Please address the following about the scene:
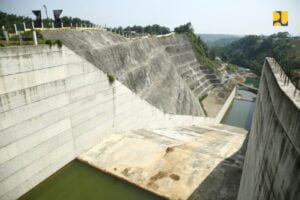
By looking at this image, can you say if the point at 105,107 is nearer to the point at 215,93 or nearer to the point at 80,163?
the point at 80,163

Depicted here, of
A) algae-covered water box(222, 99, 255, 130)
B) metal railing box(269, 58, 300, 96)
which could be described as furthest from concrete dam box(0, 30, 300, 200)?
algae-covered water box(222, 99, 255, 130)

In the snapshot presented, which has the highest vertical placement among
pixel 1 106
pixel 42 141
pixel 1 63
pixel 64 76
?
pixel 1 63

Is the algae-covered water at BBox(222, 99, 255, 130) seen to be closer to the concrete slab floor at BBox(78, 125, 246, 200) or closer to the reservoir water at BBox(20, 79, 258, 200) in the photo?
the concrete slab floor at BBox(78, 125, 246, 200)

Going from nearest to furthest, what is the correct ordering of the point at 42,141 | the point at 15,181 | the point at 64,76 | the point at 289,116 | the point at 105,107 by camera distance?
the point at 289,116 → the point at 15,181 → the point at 42,141 → the point at 64,76 → the point at 105,107

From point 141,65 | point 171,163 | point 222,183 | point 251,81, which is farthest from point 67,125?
point 251,81

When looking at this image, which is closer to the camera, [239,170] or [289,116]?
[289,116]

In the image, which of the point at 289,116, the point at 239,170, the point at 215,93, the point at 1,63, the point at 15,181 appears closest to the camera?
the point at 289,116

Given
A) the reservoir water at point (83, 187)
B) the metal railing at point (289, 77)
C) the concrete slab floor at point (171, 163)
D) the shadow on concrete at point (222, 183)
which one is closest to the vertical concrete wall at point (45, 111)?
the reservoir water at point (83, 187)

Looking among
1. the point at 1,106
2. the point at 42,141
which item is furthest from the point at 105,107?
the point at 1,106
